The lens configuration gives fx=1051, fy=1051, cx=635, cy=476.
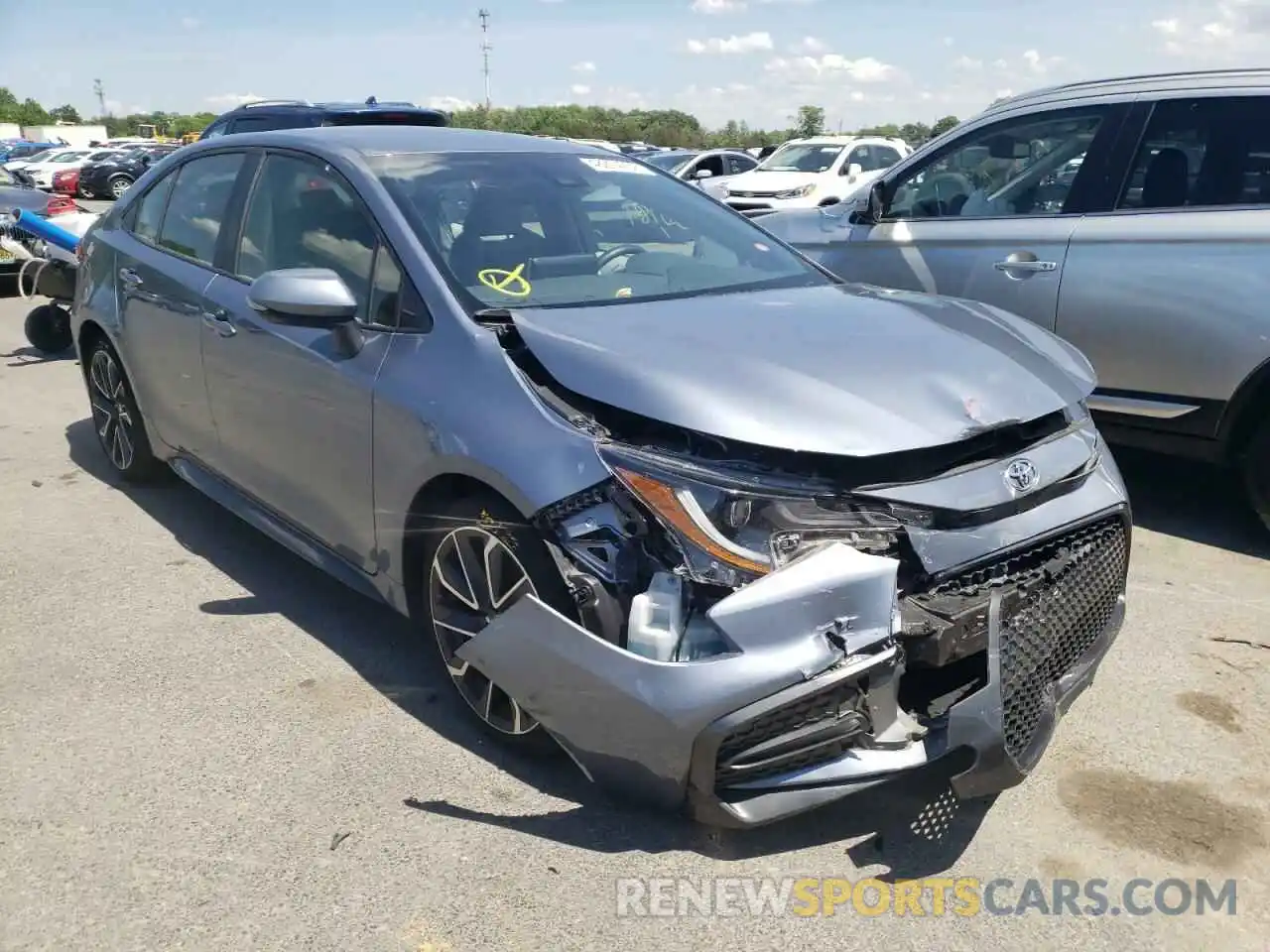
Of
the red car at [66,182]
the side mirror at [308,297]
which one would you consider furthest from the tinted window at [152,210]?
the red car at [66,182]

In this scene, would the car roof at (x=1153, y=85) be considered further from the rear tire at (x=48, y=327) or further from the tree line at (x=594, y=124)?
the tree line at (x=594, y=124)

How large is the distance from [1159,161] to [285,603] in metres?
4.10

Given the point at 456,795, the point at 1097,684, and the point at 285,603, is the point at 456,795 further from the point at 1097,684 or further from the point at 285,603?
the point at 1097,684

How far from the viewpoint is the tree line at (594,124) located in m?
62.9

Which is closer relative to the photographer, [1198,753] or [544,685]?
[544,685]

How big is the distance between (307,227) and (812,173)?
48.8 ft

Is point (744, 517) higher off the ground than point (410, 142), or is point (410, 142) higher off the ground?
point (410, 142)

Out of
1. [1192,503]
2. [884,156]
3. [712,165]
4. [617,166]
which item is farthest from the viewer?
[712,165]

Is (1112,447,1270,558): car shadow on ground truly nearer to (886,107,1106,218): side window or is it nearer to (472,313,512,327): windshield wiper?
(886,107,1106,218): side window

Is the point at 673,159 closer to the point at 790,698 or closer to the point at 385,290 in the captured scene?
the point at 385,290

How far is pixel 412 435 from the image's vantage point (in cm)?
291

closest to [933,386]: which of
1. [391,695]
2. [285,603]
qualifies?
[391,695]

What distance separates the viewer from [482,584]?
112 inches

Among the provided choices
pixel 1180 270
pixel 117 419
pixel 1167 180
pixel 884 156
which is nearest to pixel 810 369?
pixel 1180 270
